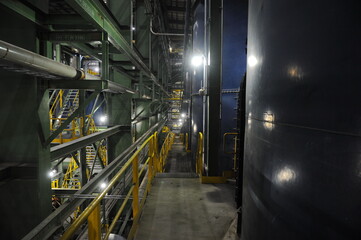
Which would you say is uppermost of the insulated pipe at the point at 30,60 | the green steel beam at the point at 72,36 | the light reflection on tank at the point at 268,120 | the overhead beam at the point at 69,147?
the green steel beam at the point at 72,36

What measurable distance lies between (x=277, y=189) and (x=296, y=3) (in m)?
1.47

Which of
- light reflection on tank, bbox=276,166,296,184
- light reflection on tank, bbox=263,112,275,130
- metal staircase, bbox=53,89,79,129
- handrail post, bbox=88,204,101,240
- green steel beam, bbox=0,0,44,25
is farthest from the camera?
metal staircase, bbox=53,89,79,129

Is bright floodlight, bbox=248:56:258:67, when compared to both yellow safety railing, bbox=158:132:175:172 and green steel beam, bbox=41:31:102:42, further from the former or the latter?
yellow safety railing, bbox=158:132:175:172

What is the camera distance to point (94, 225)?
1967 millimetres

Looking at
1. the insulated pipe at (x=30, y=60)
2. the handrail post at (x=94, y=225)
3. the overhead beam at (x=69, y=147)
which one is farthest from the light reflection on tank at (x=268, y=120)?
the overhead beam at (x=69, y=147)

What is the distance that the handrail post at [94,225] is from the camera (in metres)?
1.92

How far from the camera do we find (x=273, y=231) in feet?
5.73

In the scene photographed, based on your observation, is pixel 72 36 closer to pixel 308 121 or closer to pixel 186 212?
pixel 308 121

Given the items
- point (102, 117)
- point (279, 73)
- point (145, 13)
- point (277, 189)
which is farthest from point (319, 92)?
point (102, 117)

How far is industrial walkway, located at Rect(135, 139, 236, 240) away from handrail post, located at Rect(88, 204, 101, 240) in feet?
5.48

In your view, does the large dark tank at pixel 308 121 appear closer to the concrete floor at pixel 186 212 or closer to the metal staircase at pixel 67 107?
the concrete floor at pixel 186 212

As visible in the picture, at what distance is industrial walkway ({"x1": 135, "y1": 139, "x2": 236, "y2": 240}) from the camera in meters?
3.64

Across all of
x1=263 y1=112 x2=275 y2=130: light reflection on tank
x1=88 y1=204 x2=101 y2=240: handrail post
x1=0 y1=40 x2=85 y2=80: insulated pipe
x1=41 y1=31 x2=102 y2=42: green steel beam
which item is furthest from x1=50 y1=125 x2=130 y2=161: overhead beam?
x1=263 y1=112 x2=275 y2=130: light reflection on tank

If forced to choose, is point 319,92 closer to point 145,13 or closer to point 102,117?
point 145,13
